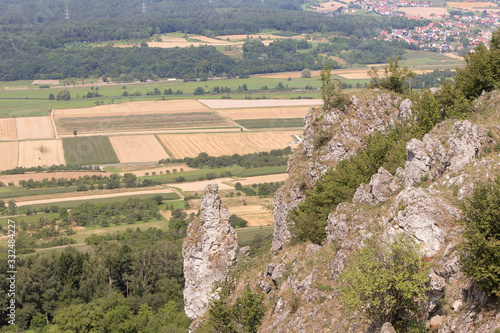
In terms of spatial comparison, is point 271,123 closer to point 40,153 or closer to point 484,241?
point 40,153

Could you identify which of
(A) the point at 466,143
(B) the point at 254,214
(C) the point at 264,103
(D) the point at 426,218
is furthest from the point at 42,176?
(D) the point at 426,218

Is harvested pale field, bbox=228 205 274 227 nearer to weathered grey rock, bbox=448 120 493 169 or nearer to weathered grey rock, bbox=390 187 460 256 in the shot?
weathered grey rock, bbox=448 120 493 169

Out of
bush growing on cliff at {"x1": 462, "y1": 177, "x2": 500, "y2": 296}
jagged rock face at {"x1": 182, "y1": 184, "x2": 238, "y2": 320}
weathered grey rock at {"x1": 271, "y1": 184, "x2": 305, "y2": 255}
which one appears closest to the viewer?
bush growing on cliff at {"x1": 462, "y1": 177, "x2": 500, "y2": 296}

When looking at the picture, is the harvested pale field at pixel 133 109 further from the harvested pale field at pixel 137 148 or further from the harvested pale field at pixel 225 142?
the harvested pale field at pixel 225 142

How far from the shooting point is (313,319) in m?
33.1

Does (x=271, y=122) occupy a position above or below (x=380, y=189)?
below

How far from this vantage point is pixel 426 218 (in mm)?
28734

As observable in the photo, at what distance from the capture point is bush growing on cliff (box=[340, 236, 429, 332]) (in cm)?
2680

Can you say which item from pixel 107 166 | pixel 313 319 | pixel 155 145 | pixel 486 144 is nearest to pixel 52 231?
pixel 107 166

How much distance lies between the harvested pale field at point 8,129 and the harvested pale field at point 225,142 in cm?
4144

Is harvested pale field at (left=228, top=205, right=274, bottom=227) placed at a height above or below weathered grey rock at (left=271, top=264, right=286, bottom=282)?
below

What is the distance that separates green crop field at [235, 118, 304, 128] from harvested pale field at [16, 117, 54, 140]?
182 feet

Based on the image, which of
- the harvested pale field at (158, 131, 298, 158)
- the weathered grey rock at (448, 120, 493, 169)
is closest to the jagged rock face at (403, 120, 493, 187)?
the weathered grey rock at (448, 120, 493, 169)

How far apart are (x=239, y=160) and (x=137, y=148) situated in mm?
27810
